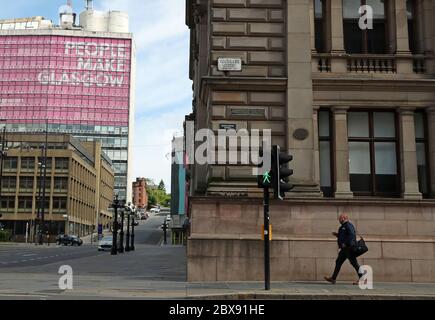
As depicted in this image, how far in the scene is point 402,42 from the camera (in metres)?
19.9

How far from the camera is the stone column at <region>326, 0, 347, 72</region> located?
19.7m

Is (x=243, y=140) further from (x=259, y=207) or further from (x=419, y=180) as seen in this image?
(x=419, y=180)

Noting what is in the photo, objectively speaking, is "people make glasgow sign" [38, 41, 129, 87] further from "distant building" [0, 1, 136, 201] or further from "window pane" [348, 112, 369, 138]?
"window pane" [348, 112, 369, 138]

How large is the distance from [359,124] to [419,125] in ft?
7.10

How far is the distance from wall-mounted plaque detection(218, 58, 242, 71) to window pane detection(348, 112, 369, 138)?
174 inches

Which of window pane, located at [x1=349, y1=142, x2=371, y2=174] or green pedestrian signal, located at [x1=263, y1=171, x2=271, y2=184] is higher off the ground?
window pane, located at [x1=349, y1=142, x2=371, y2=174]

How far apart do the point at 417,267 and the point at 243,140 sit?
6.90 meters

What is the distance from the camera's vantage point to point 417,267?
56.8 ft

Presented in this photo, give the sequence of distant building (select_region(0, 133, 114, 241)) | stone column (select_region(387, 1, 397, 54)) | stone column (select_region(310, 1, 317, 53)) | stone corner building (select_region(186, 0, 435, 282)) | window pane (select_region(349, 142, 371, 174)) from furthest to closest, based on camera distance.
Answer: distant building (select_region(0, 133, 114, 241))
stone column (select_region(387, 1, 397, 54))
stone column (select_region(310, 1, 317, 53))
window pane (select_region(349, 142, 371, 174))
stone corner building (select_region(186, 0, 435, 282))

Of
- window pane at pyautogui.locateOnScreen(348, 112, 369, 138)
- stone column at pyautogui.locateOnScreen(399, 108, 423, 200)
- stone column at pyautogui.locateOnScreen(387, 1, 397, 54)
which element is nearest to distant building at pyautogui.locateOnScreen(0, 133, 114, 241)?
window pane at pyautogui.locateOnScreen(348, 112, 369, 138)

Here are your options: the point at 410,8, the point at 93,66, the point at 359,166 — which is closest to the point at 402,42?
the point at 410,8

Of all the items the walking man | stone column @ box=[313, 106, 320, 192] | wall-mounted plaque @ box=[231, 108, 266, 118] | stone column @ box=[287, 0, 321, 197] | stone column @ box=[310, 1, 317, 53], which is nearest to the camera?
the walking man

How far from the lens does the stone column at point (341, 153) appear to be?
62.3ft

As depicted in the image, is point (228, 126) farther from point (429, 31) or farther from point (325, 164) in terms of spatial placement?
point (429, 31)
